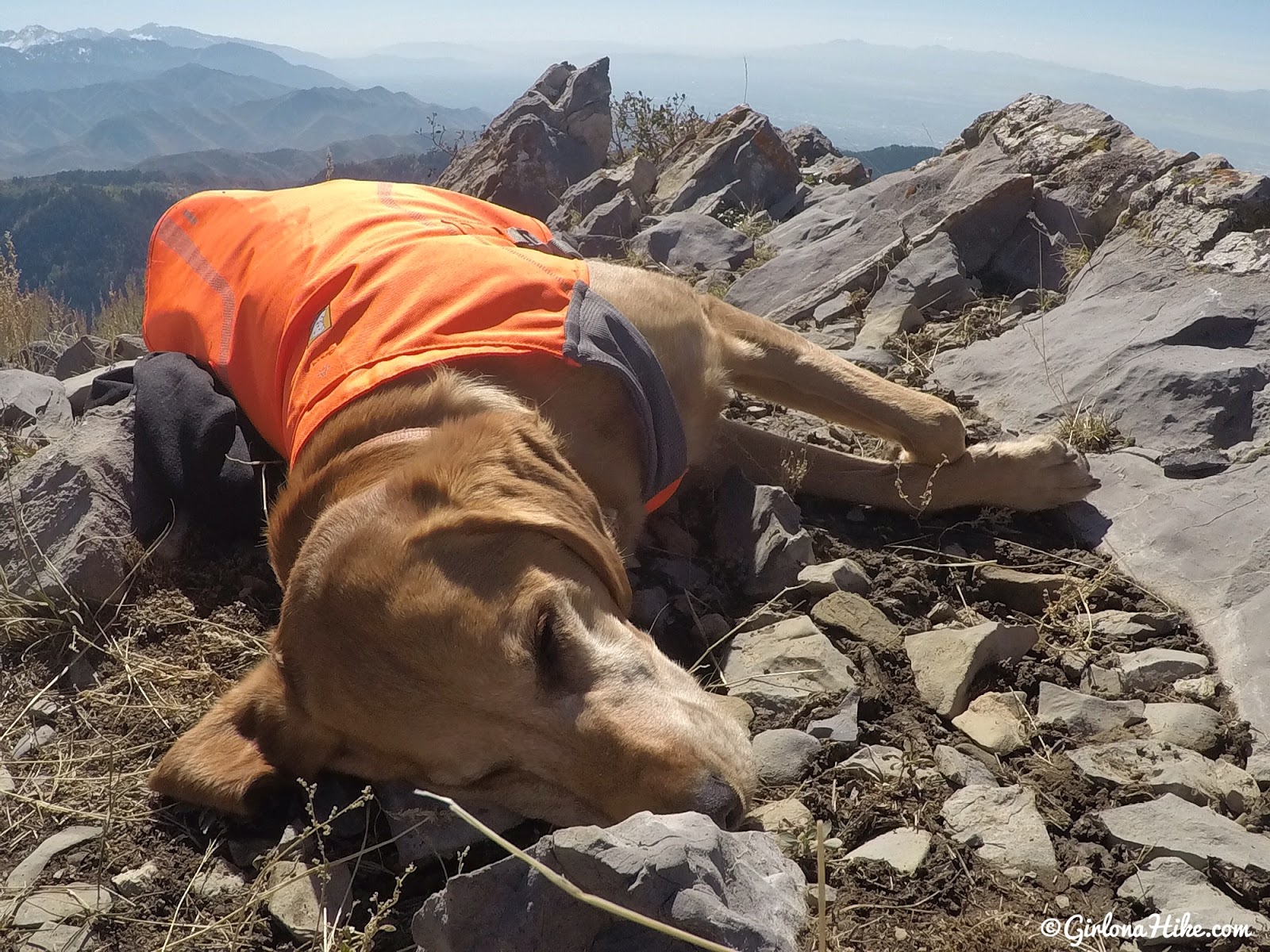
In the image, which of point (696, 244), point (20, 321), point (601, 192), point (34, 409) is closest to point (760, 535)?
point (34, 409)

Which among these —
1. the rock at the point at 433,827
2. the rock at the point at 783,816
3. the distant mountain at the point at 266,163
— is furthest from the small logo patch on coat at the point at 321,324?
the distant mountain at the point at 266,163

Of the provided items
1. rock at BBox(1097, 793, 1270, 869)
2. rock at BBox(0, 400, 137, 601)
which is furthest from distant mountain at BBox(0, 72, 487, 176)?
rock at BBox(1097, 793, 1270, 869)

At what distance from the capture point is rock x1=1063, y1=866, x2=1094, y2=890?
5.82 feet

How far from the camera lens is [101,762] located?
259cm

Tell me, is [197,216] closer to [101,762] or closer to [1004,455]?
[101,762]

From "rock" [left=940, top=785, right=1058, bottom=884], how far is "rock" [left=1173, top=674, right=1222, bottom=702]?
0.59 meters

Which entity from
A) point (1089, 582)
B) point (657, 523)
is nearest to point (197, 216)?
point (657, 523)

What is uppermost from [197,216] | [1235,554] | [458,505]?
[197,216]

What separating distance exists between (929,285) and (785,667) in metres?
2.92

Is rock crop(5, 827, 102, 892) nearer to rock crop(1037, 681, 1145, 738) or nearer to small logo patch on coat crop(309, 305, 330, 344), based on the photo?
small logo patch on coat crop(309, 305, 330, 344)

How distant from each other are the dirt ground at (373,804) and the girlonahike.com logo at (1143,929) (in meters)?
0.03

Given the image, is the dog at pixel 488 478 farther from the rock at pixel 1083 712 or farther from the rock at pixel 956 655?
the rock at pixel 1083 712

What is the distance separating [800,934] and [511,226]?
148 inches

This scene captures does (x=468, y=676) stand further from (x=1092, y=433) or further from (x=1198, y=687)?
(x=1092, y=433)
